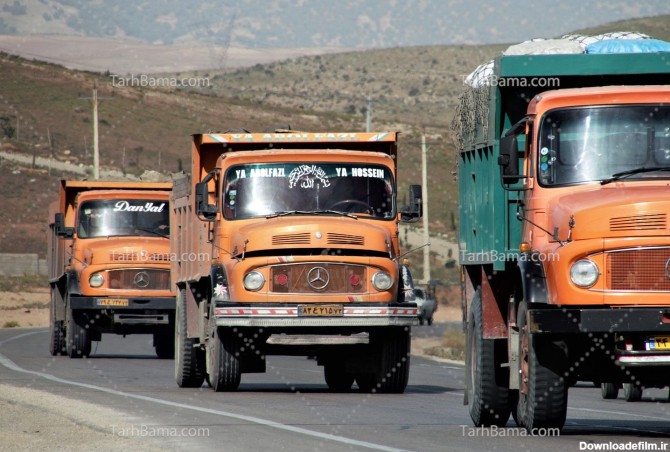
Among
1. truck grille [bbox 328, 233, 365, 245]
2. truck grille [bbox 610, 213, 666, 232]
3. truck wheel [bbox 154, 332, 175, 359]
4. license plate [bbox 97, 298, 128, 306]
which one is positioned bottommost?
truck wheel [bbox 154, 332, 175, 359]

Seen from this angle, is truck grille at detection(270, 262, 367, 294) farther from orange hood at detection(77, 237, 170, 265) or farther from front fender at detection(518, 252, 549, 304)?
orange hood at detection(77, 237, 170, 265)

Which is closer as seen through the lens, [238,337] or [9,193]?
[238,337]

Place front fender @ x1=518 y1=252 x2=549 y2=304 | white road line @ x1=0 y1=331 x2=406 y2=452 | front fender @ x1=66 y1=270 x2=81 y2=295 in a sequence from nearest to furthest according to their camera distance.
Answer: front fender @ x1=518 y1=252 x2=549 y2=304, white road line @ x1=0 y1=331 x2=406 y2=452, front fender @ x1=66 y1=270 x2=81 y2=295

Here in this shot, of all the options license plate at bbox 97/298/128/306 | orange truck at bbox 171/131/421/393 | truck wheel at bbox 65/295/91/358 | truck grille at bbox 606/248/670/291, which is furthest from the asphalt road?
truck wheel at bbox 65/295/91/358

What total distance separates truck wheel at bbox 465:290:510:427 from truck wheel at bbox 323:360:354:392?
5.84 meters

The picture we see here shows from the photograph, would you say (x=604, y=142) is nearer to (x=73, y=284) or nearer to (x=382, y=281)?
(x=382, y=281)

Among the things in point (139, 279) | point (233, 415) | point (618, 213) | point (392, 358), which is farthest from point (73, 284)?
point (618, 213)

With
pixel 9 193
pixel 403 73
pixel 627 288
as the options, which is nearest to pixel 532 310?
pixel 627 288

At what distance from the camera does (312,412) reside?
52.3 feet

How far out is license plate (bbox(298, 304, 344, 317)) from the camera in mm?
18344

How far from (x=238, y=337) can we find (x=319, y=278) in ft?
4.13

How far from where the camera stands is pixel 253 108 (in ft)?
378

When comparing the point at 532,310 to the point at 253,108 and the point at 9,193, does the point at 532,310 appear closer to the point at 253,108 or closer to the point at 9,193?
the point at 9,193

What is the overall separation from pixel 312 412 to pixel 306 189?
4.23m
